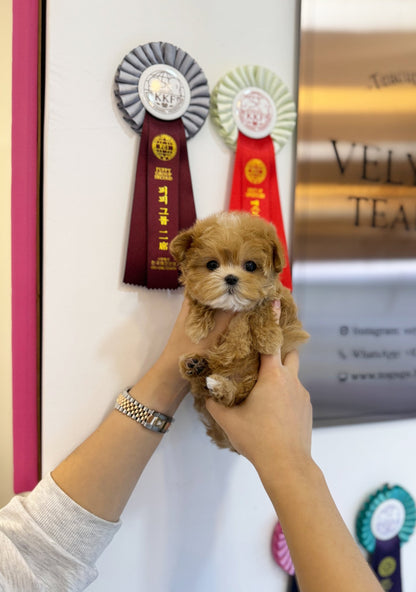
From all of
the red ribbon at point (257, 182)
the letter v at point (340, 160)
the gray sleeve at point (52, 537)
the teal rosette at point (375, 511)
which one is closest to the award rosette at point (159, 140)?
the red ribbon at point (257, 182)

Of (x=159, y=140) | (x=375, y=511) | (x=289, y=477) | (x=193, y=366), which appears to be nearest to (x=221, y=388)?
(x=193, y=366)

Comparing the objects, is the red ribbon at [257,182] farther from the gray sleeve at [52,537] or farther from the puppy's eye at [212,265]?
the gray sleeve at [52,537]

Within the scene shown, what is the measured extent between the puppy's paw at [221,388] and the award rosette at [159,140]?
0.28m

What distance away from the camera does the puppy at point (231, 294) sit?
587 millimetres

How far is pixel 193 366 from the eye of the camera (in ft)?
2.04

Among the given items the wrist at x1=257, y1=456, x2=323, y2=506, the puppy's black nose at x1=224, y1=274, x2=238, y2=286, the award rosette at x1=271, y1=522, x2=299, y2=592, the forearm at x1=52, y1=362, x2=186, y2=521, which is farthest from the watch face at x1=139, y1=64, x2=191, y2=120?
the award rosette at x1=271, y1=522, x2=299, y2=592

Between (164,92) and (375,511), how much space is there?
1.17m

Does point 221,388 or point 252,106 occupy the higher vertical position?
point 252,106

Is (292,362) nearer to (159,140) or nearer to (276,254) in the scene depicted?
(276,254)

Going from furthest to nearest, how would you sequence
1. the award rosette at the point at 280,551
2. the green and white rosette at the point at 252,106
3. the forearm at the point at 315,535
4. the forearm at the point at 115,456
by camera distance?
the award rosette at the point at 280,551
the green and white rosette at the point at 252,106
the forearm at the point at 115,456
the forearm at the point at 315,535

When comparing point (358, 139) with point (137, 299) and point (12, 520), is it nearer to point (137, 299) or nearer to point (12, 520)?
point (137, 299)

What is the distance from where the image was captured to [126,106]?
2.51ft

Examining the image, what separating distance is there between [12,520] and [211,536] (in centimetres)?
46

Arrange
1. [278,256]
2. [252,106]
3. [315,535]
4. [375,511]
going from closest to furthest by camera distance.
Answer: [315,535] < [278,256] < [252,106] < [375,511]
